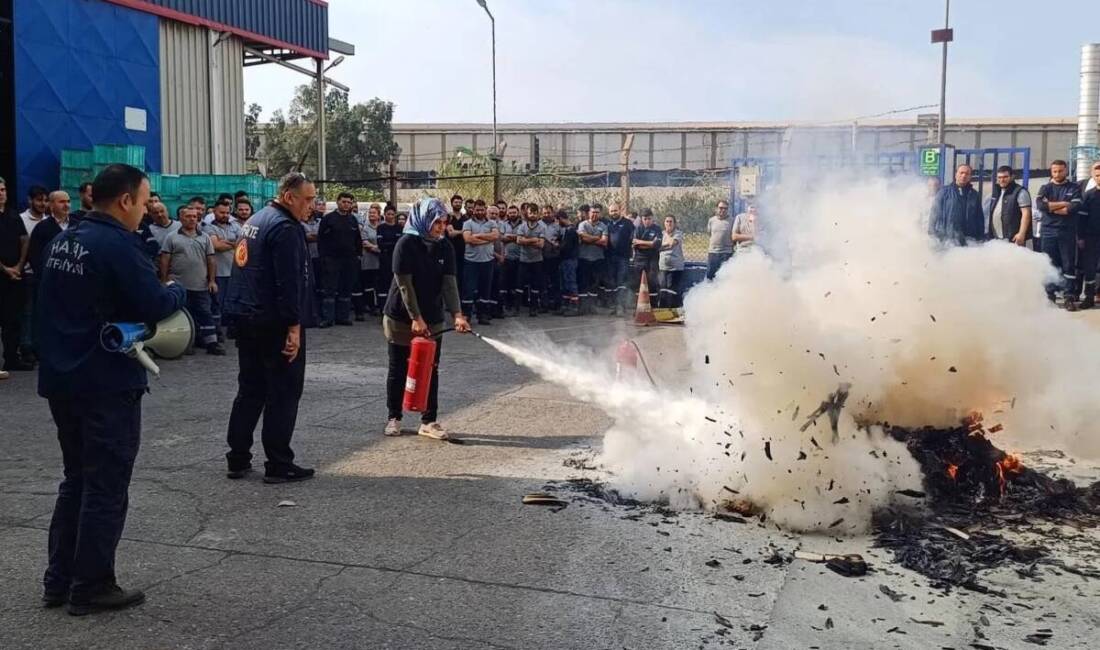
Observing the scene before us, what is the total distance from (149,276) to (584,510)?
9.08ft

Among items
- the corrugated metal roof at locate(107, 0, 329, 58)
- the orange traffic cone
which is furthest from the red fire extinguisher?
the corrugated metal roof at locate(107, 0, 329, 58)

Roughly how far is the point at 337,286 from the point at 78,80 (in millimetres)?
5875

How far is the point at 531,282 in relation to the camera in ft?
57.8

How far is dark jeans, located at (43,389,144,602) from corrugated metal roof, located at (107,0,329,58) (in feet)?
50.5

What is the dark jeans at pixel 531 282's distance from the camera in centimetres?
1742

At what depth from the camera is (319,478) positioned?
641 cm

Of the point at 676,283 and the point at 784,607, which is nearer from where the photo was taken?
the point at 784,607

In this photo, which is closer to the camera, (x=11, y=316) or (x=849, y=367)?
(x=849, y=367)

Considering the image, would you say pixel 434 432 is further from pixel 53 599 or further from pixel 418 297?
pixel 53 599

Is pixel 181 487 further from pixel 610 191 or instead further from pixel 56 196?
pixel 610 191

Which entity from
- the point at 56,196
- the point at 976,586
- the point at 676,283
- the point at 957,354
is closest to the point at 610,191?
the point at 676,283

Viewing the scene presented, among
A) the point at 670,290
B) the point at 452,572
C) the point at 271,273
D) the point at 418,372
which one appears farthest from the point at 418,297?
the point at 670,290

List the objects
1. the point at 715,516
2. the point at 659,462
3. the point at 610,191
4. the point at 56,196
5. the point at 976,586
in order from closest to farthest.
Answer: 1. the point at 976,586
2. the point at 715,516
3. the point at 659,462
4. the point at 56,196
5. the point at 610,191

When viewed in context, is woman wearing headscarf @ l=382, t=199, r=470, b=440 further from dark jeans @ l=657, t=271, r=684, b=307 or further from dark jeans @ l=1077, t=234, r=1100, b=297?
dark jeans @ l=1077, t=234, r=1100, b=297
